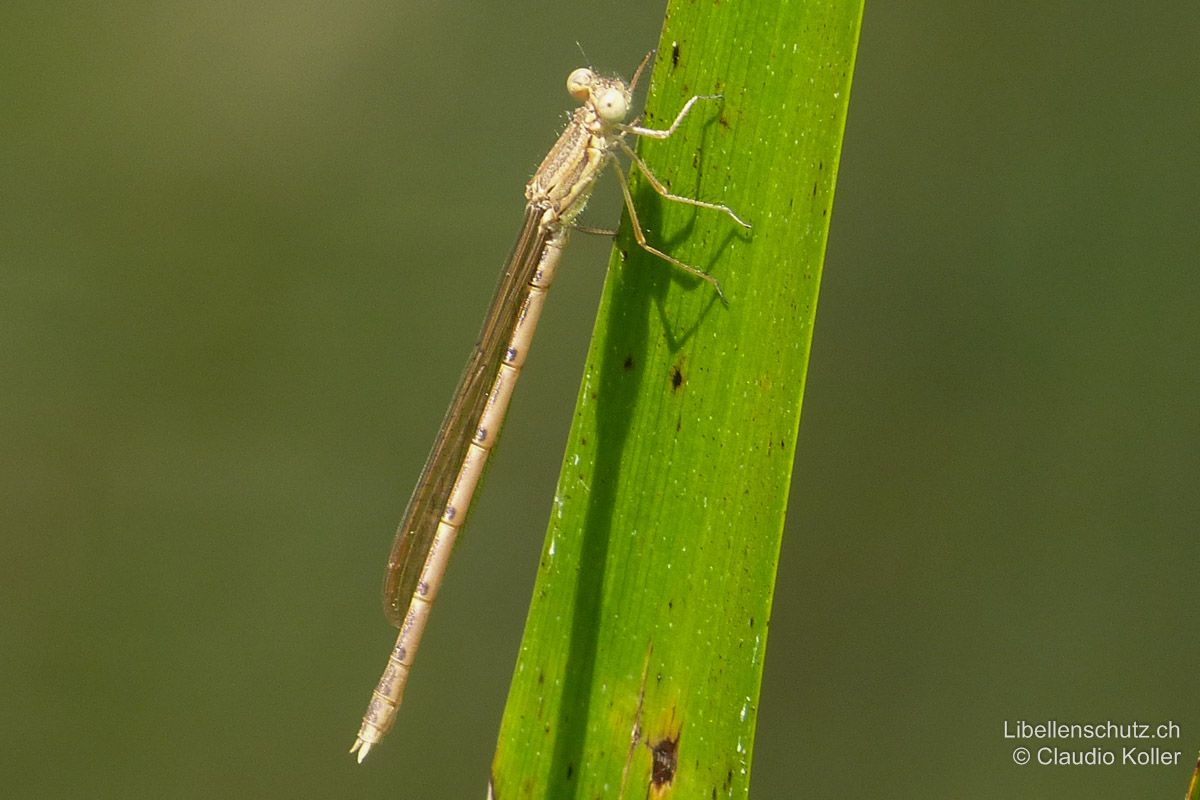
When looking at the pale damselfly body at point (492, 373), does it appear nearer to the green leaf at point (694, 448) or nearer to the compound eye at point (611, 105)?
the compound eye at point (611, 105)

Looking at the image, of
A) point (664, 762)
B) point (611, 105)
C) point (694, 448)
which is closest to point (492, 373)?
point (611, 105)

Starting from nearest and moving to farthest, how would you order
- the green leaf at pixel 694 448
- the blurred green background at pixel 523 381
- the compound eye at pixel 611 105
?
the green leaf at pixel 694 448 < the compound eye at pixel 611 105 < the blurred green background at pixel 523 381

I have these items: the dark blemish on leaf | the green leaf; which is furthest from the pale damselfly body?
the dark blemish on leaf

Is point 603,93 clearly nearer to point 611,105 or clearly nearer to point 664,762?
point 611,105

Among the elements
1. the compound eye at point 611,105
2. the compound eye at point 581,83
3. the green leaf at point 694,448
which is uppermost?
the compound eye at point 581,83

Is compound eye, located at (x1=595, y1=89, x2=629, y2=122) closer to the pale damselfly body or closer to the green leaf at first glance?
the pale damselfly body

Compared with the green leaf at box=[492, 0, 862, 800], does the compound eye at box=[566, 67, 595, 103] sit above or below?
Result: above

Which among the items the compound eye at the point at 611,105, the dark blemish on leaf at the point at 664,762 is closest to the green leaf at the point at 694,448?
the dark blemish on leaf at the point at 664,762
